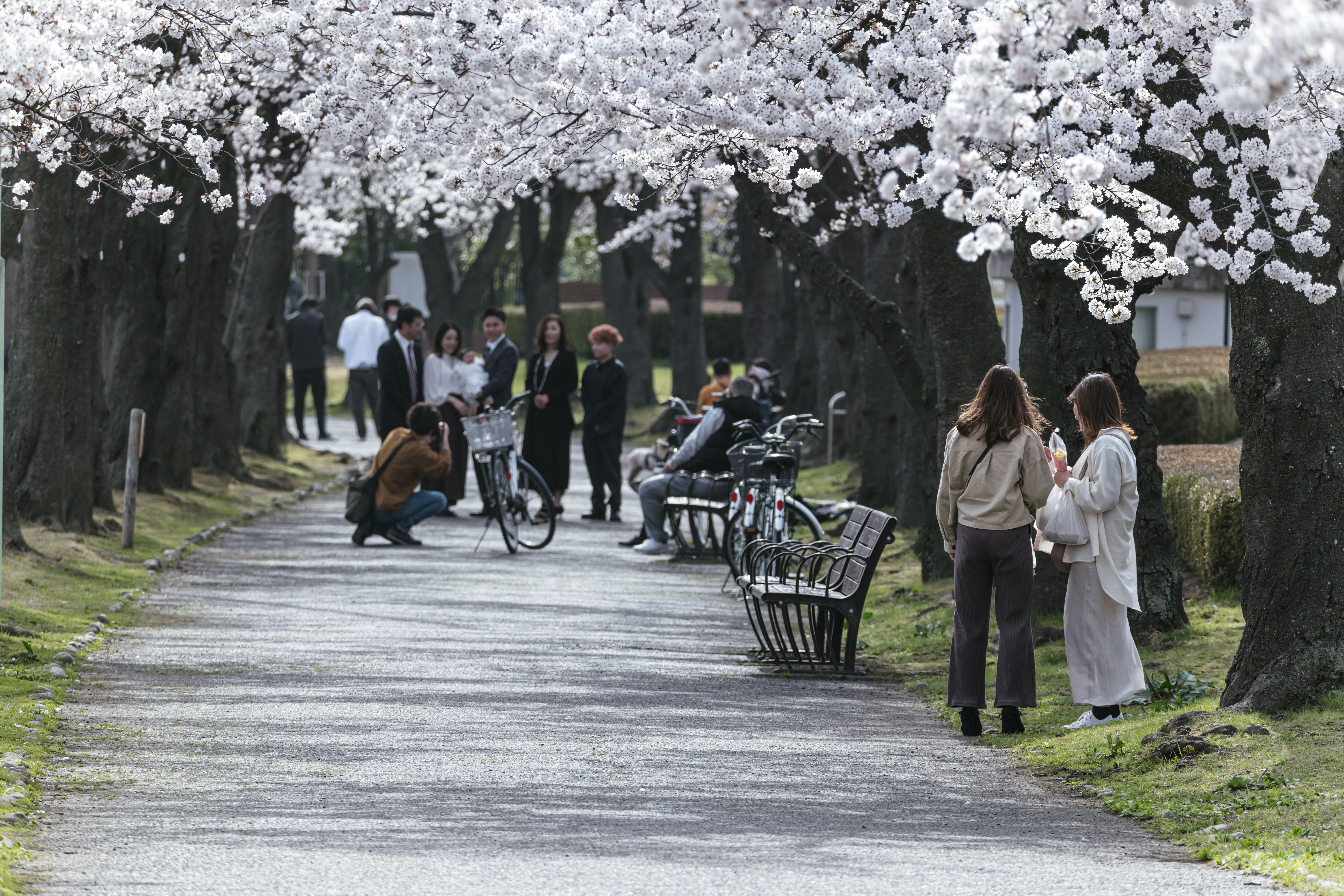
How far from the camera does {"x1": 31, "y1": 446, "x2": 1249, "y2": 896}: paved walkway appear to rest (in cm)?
570

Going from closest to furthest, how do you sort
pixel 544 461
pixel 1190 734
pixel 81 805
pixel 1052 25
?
pixel 1052 25 < pixel 81 805 < pixel 1190 734 < pixel 544 461

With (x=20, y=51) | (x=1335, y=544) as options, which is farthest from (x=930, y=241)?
(x=20, y=51)

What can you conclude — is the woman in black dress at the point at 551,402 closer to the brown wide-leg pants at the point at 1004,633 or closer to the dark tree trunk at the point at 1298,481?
the brown wide-leg pants at the point at 1004,633

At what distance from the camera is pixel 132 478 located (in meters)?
14.6

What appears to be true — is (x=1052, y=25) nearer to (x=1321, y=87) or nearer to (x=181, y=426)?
(x=1321, y=87)

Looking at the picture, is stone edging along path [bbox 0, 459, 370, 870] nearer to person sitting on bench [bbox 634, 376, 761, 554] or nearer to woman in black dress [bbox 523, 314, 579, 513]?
woman in black dress [bbox 523, 314, 579, 513]

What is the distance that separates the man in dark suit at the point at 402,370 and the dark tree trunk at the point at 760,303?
12.1 metres

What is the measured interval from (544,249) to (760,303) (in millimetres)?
4484

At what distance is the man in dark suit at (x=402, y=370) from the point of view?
1827 cm

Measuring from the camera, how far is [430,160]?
13.7 m

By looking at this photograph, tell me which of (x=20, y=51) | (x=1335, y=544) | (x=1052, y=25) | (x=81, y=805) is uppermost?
(x=20, y=51)

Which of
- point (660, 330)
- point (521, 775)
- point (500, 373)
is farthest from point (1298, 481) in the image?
point (660, 330)

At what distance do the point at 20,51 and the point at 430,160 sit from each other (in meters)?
4.30

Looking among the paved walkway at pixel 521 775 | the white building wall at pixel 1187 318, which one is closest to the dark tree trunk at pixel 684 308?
the white building wall at pixel 1187 318
